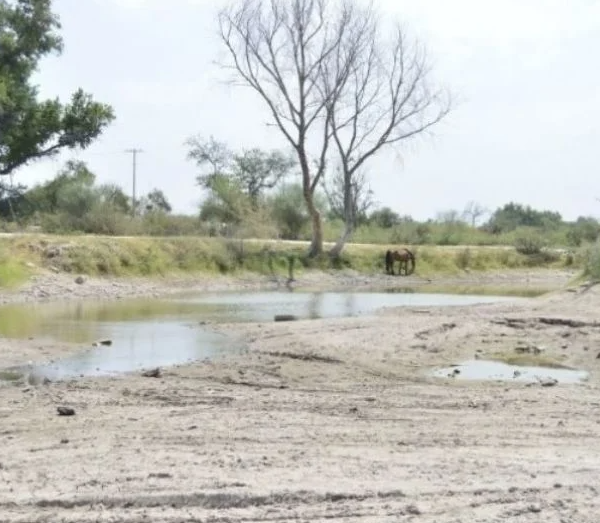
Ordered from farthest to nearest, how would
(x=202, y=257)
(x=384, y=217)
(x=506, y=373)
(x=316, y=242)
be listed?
(x=384, y=217), (x=316, y=242), (x=202, y=257), (x=506, y=373)

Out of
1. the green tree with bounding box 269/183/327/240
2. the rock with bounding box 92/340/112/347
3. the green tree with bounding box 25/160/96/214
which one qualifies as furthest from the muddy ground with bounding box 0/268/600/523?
the green tree with bounding box 269/183/327/240

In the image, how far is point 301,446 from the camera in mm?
7883

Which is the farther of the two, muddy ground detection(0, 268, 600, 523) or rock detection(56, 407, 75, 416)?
rock detection(56, 407, 75, 416)

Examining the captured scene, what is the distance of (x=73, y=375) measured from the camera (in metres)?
13.4

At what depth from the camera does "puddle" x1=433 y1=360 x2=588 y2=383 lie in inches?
504

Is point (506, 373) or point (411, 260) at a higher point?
point (411, 260)

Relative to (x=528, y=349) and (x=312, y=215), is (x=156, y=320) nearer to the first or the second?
(x=528, y=349)

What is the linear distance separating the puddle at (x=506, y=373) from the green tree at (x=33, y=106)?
60.5ft

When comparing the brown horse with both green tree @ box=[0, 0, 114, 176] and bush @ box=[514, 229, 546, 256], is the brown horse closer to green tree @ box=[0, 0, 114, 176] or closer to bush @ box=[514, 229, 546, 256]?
bush @ box=[514, 229, 546, 256]

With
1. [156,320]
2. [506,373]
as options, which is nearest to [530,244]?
[156,320]

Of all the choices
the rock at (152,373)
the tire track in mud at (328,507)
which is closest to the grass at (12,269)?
the rock at (152,373)

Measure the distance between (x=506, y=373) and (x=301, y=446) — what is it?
244 inches

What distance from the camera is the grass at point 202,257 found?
1384 inches

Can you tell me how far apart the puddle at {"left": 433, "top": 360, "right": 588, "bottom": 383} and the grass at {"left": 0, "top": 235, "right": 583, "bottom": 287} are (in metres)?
20.6
